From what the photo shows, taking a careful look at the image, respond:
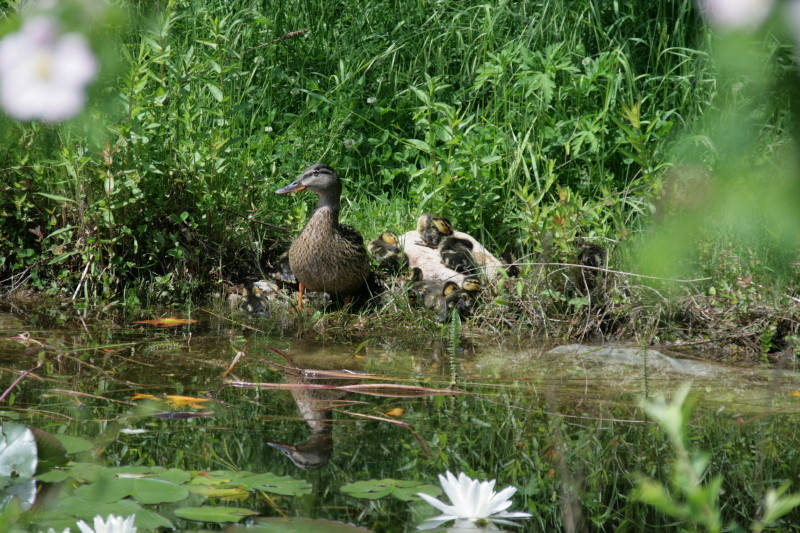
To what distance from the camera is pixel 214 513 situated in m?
2.10

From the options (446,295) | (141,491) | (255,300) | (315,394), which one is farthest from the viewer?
(255,300)

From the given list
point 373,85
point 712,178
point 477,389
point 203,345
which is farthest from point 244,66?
point 712,178

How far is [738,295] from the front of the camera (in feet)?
15.0

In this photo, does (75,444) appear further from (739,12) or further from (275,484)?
(739,12)

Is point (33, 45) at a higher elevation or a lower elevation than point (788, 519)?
higher

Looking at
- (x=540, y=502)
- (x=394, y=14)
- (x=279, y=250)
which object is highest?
(x=394, y=14)

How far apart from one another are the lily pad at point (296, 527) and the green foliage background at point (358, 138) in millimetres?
2495

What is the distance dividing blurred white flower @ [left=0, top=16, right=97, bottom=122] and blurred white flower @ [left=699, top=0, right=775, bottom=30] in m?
0.41

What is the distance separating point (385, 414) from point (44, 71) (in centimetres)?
273

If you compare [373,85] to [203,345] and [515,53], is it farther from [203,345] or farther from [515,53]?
[203,345]

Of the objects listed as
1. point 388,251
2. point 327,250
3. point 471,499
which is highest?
point 471,499

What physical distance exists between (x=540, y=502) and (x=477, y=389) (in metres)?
1.29

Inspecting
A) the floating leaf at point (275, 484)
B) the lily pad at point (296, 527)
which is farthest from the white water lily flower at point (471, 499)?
the floating leaf at point (275, 484)

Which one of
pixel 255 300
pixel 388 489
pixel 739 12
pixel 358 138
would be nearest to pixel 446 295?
pixel 255 300
